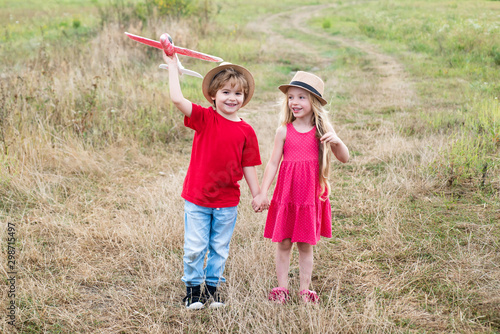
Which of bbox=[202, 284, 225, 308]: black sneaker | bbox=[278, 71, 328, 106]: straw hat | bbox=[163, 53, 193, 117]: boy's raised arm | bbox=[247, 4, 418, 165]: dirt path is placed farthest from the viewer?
bbox=[247, 4, 418, 165]: dirt path

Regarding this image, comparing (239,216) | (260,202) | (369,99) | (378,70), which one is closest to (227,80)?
(260,202)

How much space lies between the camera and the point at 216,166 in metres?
2.47

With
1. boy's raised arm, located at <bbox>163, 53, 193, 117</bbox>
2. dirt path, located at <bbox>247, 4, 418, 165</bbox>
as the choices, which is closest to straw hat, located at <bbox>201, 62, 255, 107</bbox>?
boy's raised arm, located at <bbox>163, 53, 193, 117</bbox>

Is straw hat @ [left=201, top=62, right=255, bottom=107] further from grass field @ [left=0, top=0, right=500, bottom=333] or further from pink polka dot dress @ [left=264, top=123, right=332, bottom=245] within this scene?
grass field @ [left=0, top=0, right=500, bottom=333]

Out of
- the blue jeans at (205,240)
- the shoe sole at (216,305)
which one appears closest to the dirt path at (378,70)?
the blue jeans at (205,240)

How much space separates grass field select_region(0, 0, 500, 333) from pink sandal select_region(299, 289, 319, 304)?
0.29 ft

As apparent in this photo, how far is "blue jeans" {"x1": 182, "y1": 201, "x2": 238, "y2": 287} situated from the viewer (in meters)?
2.53

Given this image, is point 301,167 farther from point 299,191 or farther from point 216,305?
point 216,305

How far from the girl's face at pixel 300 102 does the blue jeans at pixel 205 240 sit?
0.72m

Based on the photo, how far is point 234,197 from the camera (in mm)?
2564

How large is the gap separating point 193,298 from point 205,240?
15.3 inches

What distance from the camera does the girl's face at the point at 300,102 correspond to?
246 centimetres

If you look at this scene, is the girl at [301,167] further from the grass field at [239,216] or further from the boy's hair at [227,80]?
the grass field at [239,216]

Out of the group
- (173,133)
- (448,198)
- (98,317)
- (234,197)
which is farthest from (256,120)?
(98,317)
